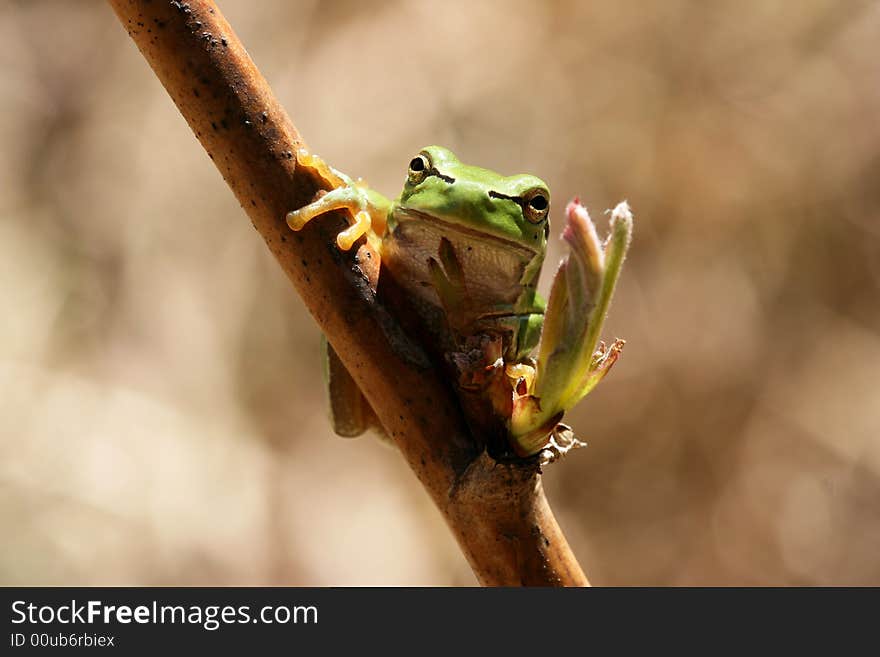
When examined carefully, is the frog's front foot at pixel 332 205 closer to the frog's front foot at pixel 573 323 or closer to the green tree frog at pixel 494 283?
the green tree frog at pixel 494 283

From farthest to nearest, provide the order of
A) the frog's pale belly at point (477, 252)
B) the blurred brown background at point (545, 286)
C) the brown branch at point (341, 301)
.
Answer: the blurred brown background at point (545, 286) < the frog's pale belly at point (477, 252) < the brown branch at point (341, 301)

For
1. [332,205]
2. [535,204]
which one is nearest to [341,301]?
[332,205]

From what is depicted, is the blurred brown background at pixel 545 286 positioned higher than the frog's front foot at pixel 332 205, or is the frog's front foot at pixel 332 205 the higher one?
the frog's front foot at pixel 332 205

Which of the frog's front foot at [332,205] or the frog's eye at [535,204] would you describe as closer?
the frog's front foot at [332,205]

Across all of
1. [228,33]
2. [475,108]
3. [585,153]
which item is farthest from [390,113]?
[228,33]

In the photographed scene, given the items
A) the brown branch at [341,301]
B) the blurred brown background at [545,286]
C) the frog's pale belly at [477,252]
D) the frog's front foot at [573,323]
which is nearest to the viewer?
the frog's front foot at [573,323]

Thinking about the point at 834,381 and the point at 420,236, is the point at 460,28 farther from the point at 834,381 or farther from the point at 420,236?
the point at 420,236

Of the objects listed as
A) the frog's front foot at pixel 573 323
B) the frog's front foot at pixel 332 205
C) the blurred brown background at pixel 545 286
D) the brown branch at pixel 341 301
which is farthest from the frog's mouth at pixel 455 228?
the blurred brown background at pixel 545 286

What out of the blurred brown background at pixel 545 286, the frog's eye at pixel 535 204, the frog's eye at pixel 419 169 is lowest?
the blurred brown background at pixel 545 286

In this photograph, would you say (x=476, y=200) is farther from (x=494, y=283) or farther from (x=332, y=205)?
(x=332, y=205)

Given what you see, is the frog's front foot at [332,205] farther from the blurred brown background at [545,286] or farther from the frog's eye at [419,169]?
the blurred brown background at [545,286]
